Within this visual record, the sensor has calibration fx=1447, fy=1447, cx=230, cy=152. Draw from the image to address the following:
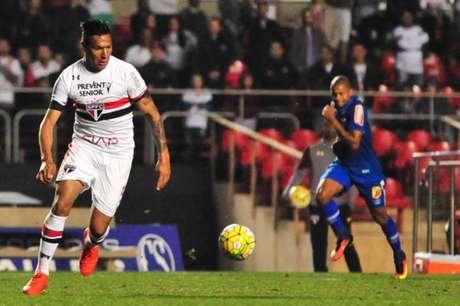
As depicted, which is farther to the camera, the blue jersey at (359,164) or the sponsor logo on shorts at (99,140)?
the blue jersey at (359,164)

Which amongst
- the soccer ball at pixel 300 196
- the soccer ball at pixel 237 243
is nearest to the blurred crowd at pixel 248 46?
the soccer ball at pixel 300 196

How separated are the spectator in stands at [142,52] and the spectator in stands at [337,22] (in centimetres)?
312

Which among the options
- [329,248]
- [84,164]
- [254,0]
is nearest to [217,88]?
[254,0]

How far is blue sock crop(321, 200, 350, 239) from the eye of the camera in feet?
49.5

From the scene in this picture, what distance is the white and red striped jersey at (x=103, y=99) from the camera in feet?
37.9

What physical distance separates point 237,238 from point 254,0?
413 inches

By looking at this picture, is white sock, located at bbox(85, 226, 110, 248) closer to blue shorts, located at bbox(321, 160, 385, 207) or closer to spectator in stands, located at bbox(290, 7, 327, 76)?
blue shorts, located at bbox(321, 160, 385, 207)

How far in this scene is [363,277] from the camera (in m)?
14.5

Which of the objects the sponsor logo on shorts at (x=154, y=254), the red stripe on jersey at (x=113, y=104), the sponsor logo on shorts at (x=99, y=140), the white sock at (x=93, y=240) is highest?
the red stripe on jersey at (x=113, y=104)

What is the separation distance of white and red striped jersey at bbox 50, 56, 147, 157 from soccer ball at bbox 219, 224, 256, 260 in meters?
2.06

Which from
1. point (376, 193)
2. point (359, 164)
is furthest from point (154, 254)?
point (376, 193)

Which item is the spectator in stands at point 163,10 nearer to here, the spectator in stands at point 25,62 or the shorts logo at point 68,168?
the spectator in stands at point 25,62

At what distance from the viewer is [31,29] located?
72.9ft

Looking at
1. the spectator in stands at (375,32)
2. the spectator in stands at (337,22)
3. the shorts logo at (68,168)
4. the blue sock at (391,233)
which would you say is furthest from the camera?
the spectator in stands at (375,32)
